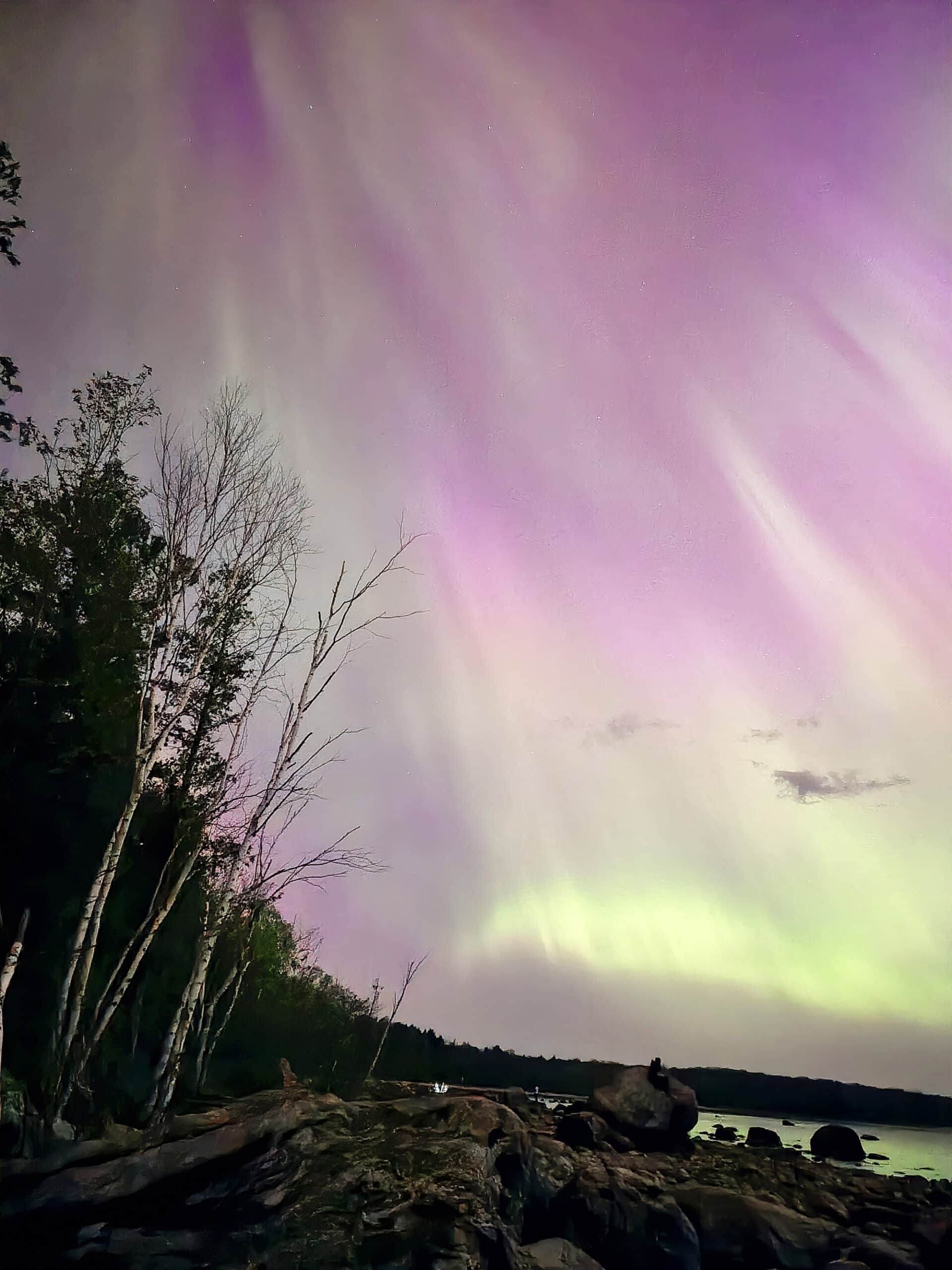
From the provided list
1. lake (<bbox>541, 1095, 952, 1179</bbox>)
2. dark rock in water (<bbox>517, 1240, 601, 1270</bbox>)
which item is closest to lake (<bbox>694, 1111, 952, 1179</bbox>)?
lake (<bbox>541, 1095, 952, 1179</bbox>)

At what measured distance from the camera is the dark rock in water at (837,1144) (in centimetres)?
5103

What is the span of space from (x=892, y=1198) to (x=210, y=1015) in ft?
80.0


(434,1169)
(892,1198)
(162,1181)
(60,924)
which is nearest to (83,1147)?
(162,1181)

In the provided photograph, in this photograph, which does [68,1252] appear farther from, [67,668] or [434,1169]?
[67,668]

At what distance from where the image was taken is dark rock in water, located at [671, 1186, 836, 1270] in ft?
59.5

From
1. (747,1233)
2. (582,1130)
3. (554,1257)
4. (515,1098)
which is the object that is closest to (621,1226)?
(747,1233)

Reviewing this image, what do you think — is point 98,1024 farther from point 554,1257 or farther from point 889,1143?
point 889,1143

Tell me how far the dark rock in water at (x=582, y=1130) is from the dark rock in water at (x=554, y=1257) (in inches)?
488

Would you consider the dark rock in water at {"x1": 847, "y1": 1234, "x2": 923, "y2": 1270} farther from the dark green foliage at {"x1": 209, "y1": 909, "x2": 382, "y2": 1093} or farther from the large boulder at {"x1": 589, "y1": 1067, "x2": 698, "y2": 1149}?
the dark green foliage at {"x1": 209, "y1": 909, "x2": 382, "y2": 1093}

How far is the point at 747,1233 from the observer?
724 inches

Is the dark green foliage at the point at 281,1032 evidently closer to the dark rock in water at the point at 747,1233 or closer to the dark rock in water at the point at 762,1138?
the dark rock in water at the point at 747,1233

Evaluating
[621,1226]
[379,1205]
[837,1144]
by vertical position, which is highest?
[837,1144]

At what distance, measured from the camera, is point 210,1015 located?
21141 mm

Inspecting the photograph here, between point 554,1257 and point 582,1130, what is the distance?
14.5 metres
